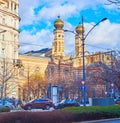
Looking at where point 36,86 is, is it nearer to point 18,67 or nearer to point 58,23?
point 18,67

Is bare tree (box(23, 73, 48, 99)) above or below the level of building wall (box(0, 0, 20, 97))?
below

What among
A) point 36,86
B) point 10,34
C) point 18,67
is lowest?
point 36,86

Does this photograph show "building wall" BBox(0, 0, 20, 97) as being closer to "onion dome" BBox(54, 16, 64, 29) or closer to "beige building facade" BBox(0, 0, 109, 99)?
"beige building facade" BBox(0, 0, 109, 99)

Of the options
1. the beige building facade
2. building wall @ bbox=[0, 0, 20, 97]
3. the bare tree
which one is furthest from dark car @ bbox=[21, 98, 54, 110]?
the bare tree

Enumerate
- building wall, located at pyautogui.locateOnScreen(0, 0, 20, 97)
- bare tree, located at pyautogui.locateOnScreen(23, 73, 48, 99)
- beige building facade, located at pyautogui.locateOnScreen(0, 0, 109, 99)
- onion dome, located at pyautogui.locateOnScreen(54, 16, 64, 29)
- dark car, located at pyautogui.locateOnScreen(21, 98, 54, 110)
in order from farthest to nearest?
onion dome, located at pyautogui.locateOnScreen(54, 16, 64, 29), bare tree, located at pyautogui.locateOnScreen(23, 73, 48, 99), building wall, located at pyautogui.locateOnScreen(0, 0, 20, 97), beige building facade, located at pyautogui.locateOnScreen(0, 0, 109, 99), dark car, located at pyautogui.locateOnScreen(21, 98, 54, 110)

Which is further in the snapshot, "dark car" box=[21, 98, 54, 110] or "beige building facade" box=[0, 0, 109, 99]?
"beige building facade" box=[0, 0, 109, 99]

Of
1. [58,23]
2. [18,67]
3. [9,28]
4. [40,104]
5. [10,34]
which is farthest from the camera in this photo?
[58,23]

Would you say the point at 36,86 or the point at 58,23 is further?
the point at 58,23

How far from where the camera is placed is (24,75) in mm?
108500

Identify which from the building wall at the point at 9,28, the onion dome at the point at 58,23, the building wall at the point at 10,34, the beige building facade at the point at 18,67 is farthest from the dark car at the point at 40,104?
the onion dome at the point at 58,23

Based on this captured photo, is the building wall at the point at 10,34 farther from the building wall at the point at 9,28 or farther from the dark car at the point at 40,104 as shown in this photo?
the dark car at the point at 40,104

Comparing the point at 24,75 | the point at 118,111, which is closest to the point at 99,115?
the point at 118,111

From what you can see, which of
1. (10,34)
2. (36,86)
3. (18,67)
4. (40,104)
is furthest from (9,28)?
(40,104)

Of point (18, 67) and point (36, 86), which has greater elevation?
point (18, 67)
